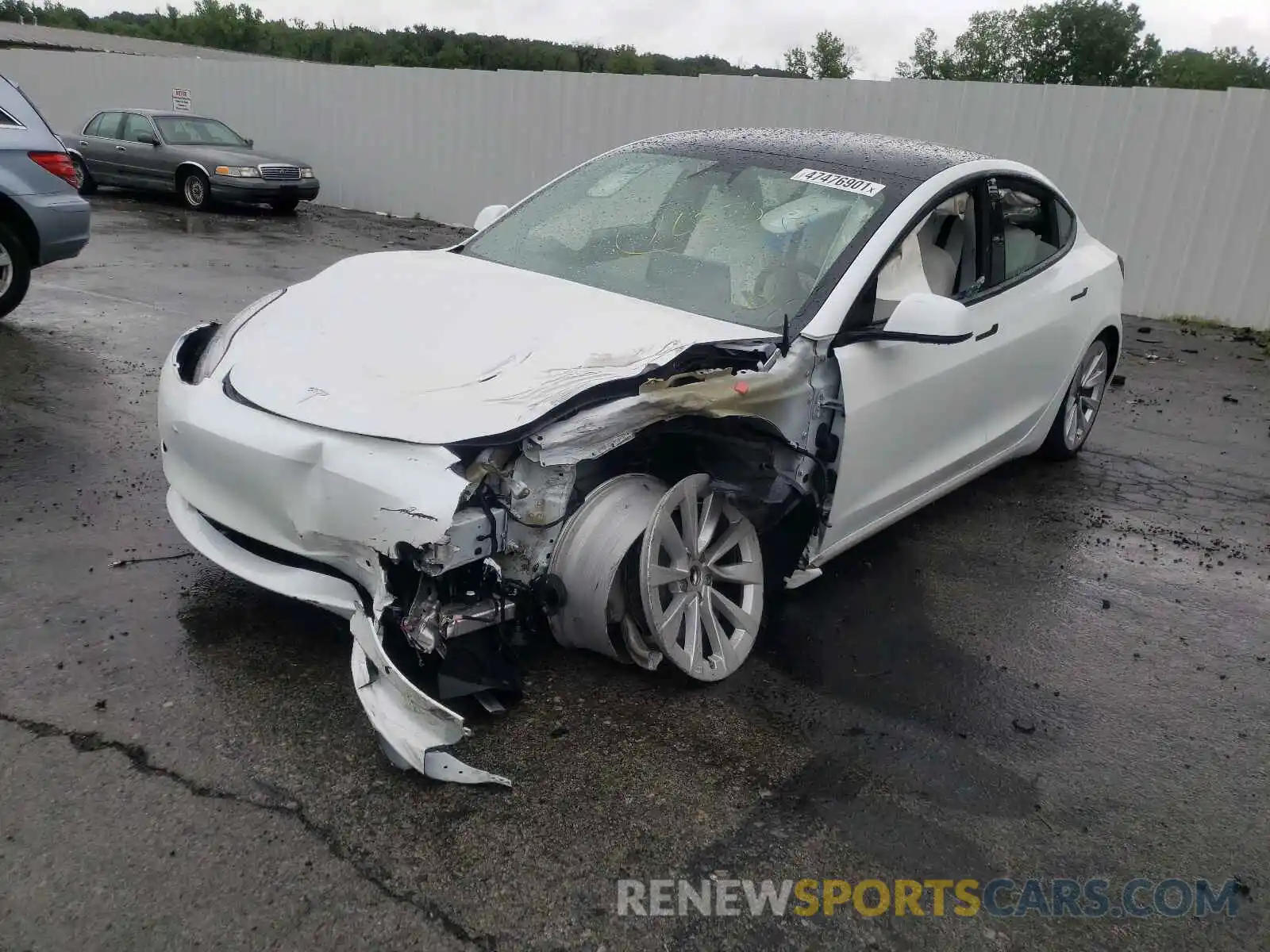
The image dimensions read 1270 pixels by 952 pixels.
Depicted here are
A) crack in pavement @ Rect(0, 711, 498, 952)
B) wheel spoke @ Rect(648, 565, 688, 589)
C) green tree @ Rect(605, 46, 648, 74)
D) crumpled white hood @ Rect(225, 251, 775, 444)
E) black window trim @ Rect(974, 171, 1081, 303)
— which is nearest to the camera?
crack in pavement @ Rect(0, 711, 498, 952)

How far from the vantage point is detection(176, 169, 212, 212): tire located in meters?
16.5

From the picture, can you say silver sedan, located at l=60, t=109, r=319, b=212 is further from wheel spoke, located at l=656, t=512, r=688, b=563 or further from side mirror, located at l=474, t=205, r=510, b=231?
wheel spoke, located at l=656, t=512, r=688, b=563

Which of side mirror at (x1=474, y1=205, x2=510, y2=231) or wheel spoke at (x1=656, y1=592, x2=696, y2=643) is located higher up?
side mirror at (x1=474, y1=205, x2=510, y2=231)

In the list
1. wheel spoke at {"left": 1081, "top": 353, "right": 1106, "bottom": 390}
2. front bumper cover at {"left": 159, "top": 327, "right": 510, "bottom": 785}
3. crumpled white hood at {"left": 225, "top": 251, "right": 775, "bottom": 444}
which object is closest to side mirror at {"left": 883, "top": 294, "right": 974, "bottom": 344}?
crumpled white hood at {"left": 225, "top": 251, "right": 775, "bottom": 444}

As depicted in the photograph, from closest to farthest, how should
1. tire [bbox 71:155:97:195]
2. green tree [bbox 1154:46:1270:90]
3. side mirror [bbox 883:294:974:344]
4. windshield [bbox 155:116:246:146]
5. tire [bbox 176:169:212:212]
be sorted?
side mirror [bbox 883:294:974:344] → tire [bbox 176:169:212:212] → windshield [bbox 155:116:246:146] → tire [bbox 71:155:97:195] → green tree [bbox 1154:46:1270:90]

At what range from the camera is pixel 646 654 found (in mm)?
3248

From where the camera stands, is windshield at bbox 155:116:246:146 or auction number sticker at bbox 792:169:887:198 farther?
windshield at bbox 155:116:246:146

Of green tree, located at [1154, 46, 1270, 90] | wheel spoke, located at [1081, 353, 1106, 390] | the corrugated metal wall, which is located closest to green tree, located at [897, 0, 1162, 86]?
green tree, located at [1154, 46, 1270, 90]

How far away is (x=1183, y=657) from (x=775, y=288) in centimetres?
204

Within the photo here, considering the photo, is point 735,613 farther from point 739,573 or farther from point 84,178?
point 84,178

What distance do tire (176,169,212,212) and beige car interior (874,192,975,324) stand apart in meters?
14.6

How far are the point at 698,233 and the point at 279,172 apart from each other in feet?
46.4

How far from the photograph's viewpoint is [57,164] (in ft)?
24.4

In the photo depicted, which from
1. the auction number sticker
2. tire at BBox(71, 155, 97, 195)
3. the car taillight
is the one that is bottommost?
tire at BBox(71, 155, 97, 195)
